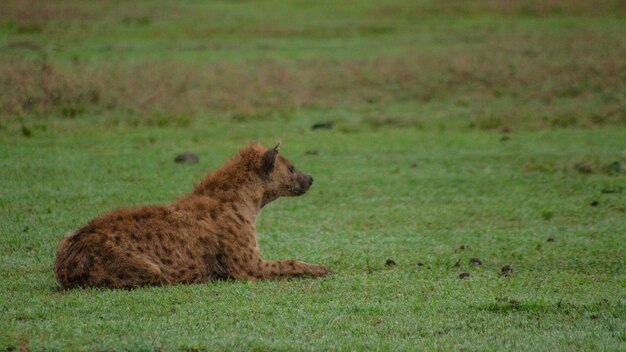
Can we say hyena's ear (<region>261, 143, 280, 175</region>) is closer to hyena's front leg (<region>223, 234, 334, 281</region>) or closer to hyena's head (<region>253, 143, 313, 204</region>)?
hyena's head (<region>253, 143, 313, 204</region>)

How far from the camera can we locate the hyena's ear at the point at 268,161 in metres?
10.2

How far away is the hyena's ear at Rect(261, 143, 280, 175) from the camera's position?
1016 cm

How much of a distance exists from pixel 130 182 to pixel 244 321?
8.01 meters

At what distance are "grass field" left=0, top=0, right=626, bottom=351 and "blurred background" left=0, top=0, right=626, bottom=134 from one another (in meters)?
0.10

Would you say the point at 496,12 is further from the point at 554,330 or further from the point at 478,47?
the point at 554,330

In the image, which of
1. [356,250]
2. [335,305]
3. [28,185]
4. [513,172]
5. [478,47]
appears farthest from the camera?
[478,47]

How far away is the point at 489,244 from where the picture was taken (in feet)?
38.1

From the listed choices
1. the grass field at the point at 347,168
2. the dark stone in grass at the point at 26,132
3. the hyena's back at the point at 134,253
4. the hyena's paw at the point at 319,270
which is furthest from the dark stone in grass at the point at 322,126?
the hyena's back at the point at 134,253

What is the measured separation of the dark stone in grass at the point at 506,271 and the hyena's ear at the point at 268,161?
103 inches

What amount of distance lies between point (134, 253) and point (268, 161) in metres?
1.97

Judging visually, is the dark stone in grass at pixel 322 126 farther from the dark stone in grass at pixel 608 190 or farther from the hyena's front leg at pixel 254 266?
the hyena's front leg at pixel 254 266

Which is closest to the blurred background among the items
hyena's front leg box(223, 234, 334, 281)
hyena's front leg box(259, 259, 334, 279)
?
hyena's front leg box(223, 234, 334, 281)

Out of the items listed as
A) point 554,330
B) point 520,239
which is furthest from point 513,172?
point 554,330

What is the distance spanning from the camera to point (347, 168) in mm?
16859
